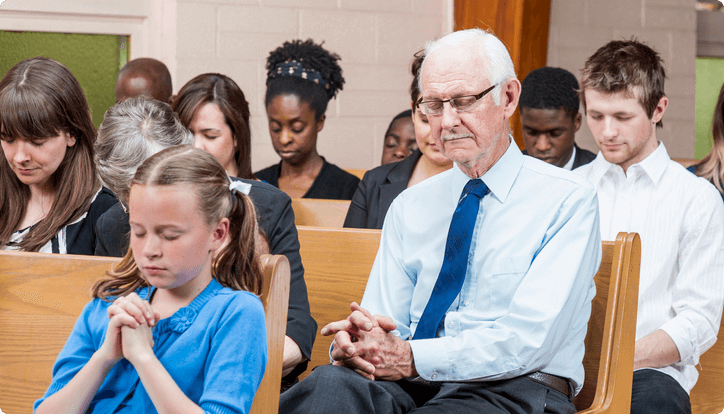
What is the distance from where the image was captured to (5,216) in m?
2.04

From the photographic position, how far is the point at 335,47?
13.3 feet

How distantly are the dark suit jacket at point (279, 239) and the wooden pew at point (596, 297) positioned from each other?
221 mm

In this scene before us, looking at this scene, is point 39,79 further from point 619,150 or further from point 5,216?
point 619,150

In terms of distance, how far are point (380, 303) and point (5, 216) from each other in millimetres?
1107

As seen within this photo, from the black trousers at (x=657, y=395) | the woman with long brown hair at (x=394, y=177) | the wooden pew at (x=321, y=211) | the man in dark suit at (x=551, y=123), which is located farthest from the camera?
the man in dark suit at (x=551, y=123)

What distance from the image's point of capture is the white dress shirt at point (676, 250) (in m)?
1.86

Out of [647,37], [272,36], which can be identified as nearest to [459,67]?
[272,36]

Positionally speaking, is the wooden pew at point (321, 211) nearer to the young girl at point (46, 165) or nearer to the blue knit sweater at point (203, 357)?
the young girl at point (46, 165)

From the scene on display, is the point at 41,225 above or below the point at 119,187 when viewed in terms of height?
below

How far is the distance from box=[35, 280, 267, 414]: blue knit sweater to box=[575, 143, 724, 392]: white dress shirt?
1131 mm

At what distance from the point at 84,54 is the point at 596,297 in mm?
3088

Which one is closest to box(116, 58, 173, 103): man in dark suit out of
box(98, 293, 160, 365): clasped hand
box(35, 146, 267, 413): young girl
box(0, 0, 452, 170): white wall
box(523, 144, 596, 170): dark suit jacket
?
box(0, 0, 452, 170): white wall

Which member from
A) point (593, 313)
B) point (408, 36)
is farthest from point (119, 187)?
point (408, 36)

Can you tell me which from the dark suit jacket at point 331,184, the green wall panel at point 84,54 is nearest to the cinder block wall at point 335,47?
the green wall panel at point 84,54
